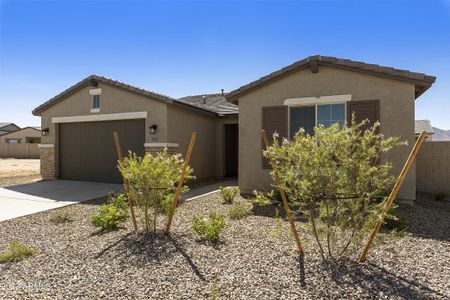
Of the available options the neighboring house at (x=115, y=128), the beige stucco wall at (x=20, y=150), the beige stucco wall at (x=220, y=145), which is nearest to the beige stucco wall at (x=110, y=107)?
the neighboring house at (x=115, y=128)

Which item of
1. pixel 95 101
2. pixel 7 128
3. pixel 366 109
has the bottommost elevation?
pixel 366 109

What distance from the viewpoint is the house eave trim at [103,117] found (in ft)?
37.0

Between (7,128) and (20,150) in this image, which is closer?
(20,150)

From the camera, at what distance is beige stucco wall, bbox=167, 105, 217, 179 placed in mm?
11172

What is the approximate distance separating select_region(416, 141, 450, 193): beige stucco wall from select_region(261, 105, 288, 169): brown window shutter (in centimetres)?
482

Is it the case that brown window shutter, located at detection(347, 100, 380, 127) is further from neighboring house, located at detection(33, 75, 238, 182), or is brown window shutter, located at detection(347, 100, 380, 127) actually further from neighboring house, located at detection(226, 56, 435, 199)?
neighboring house, located at detection(33, 75, 238, 182)

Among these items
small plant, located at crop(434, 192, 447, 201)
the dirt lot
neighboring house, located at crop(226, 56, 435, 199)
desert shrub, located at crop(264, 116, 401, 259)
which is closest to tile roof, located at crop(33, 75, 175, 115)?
neighboring house, located at crop(226, 56, 435, 199)

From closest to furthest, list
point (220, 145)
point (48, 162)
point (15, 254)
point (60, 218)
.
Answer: point (15, 254) < point (60, 218) < point (48, 162) < point (220, 145)

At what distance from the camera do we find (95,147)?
12516mm

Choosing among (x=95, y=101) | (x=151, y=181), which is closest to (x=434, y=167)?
(x=151, y=181)

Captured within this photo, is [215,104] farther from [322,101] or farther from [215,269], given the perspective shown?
[215,269]

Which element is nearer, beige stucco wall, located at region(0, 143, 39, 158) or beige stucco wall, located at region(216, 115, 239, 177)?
beige stucco wall, located at region(216, 115, 239, 177)

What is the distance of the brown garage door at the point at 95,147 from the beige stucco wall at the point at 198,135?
4.38ft

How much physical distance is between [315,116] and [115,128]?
8.01 metres
